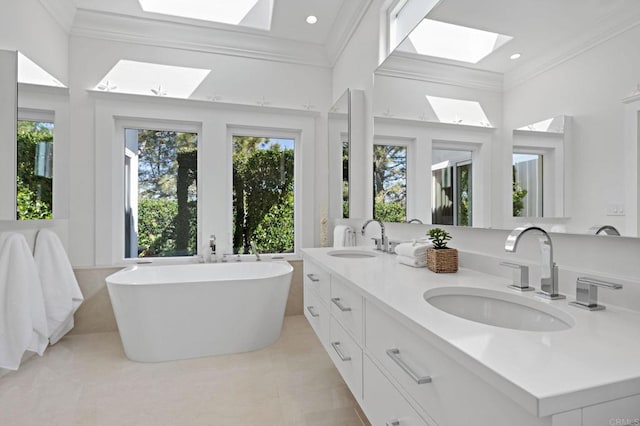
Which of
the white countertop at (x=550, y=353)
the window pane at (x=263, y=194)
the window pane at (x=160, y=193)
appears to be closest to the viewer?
the white countertop at (x=550, y=353)

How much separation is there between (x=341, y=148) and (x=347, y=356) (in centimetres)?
207

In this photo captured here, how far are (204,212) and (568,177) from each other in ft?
9.31

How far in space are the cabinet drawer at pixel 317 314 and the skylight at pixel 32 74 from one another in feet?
7.98

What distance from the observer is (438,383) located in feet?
2.46

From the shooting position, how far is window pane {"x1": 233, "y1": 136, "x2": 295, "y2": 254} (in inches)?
132

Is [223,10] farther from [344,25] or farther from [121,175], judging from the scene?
[121,175]

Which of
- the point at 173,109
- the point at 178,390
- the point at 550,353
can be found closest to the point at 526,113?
the point at 550,353

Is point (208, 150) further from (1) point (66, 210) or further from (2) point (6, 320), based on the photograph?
(2) point (6, 320)

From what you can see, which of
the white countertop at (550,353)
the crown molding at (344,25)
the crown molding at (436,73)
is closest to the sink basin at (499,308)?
the white countertop at (550,353)

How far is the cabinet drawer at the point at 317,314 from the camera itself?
165 cm

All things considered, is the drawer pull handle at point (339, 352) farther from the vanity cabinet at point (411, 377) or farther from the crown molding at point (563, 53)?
the crown molding at point (563, 53)

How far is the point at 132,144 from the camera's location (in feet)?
10.2

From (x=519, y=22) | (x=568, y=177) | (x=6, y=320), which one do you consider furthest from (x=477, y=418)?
(x=6, y=320)

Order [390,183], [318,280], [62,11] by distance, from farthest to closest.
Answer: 1. [62,11]
2. [390,183]
3. [318,280]
